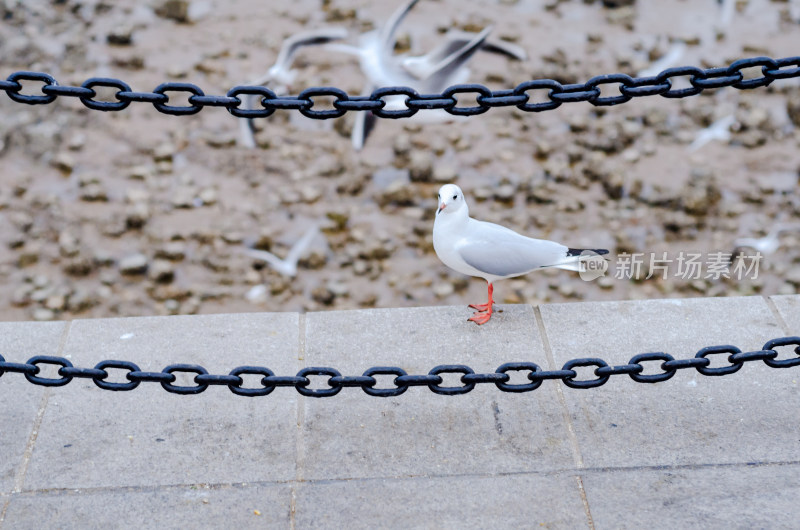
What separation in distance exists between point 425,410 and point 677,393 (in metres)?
0.90

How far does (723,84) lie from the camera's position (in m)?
2.45

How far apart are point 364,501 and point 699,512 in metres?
1.02

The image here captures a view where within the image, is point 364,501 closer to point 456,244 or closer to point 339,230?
point 456,244

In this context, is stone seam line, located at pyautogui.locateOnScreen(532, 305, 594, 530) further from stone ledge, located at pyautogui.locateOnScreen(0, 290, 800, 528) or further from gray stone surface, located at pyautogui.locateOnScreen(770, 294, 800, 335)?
gray stone surface, located at pyautogui.locateOnScreen(770, 294, 800, 335)

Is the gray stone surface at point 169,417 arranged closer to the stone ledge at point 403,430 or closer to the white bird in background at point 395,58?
the stone ledge at point 403,430

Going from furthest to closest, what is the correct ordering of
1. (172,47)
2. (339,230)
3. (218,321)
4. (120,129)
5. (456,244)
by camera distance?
(172,47) < (120,129) < (339,230) < (218,321) < (456,244)

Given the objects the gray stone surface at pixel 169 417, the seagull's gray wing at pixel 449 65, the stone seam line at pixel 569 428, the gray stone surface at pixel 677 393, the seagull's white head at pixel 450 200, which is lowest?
the seagull's gray wing at pixel 449 65

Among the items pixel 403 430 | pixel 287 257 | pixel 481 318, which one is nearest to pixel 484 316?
pixel 481 318

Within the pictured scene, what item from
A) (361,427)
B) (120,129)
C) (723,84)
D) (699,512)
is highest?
(723,84)

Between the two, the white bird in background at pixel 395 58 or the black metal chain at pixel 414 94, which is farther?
the white bird in background at pixel 395 58

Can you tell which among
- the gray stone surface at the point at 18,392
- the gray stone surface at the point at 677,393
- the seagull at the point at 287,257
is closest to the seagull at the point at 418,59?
the seagull at the point at 287,257

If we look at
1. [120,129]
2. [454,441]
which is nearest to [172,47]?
[120,129]

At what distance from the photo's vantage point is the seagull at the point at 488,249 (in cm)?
316

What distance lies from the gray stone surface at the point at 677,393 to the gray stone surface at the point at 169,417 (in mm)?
1037
